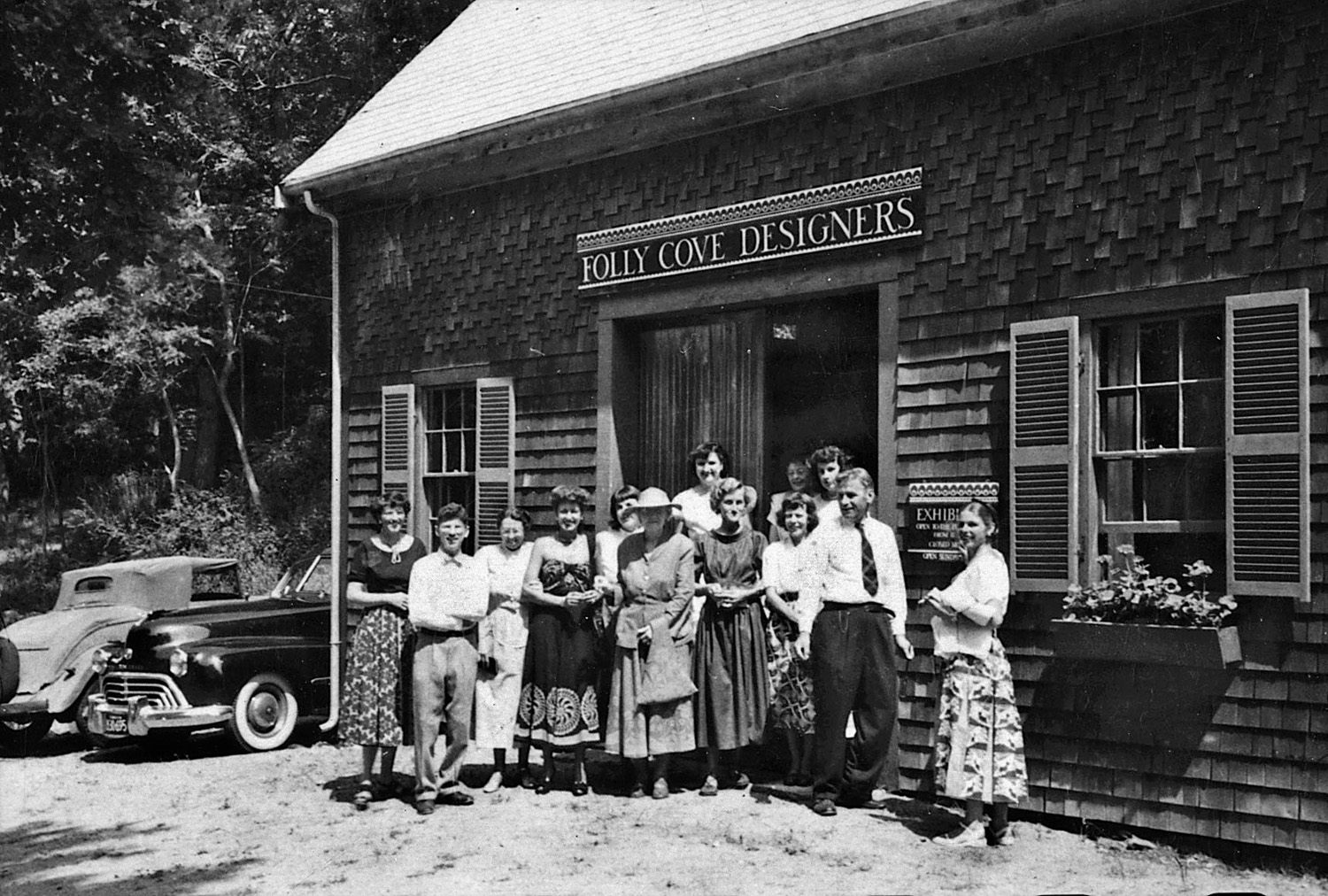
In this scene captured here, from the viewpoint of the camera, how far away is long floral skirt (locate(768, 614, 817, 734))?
761 cm

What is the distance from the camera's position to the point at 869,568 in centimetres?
735

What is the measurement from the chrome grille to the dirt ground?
4.59ft

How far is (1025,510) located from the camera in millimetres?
7242

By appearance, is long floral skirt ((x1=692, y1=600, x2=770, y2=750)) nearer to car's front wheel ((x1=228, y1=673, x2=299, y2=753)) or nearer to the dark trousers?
the dark trousers

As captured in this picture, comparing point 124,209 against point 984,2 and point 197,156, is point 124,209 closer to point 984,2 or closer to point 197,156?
point 984,2

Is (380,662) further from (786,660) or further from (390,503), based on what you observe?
(786,660)

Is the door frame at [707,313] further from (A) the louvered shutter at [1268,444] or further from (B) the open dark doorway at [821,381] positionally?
(A) the louvered shutter at [1268,444]

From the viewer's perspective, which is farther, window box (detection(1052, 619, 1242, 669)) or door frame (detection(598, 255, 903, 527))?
door frame (detection(598, 255, 903, 527))

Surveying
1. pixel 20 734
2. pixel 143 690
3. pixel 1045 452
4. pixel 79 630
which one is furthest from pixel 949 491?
pixel 20 734

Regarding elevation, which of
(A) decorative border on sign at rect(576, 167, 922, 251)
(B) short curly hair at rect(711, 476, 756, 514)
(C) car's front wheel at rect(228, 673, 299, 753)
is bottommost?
(C) car's front wheel at rect(228, 673, 299, 753)

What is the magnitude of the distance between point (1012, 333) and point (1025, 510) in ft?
3.15

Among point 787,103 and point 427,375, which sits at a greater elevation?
point 787,103

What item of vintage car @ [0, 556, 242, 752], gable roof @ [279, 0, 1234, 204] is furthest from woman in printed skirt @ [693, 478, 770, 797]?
vintage car @ [0, 556, 242, 752]

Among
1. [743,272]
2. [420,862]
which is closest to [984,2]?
[743,272]
